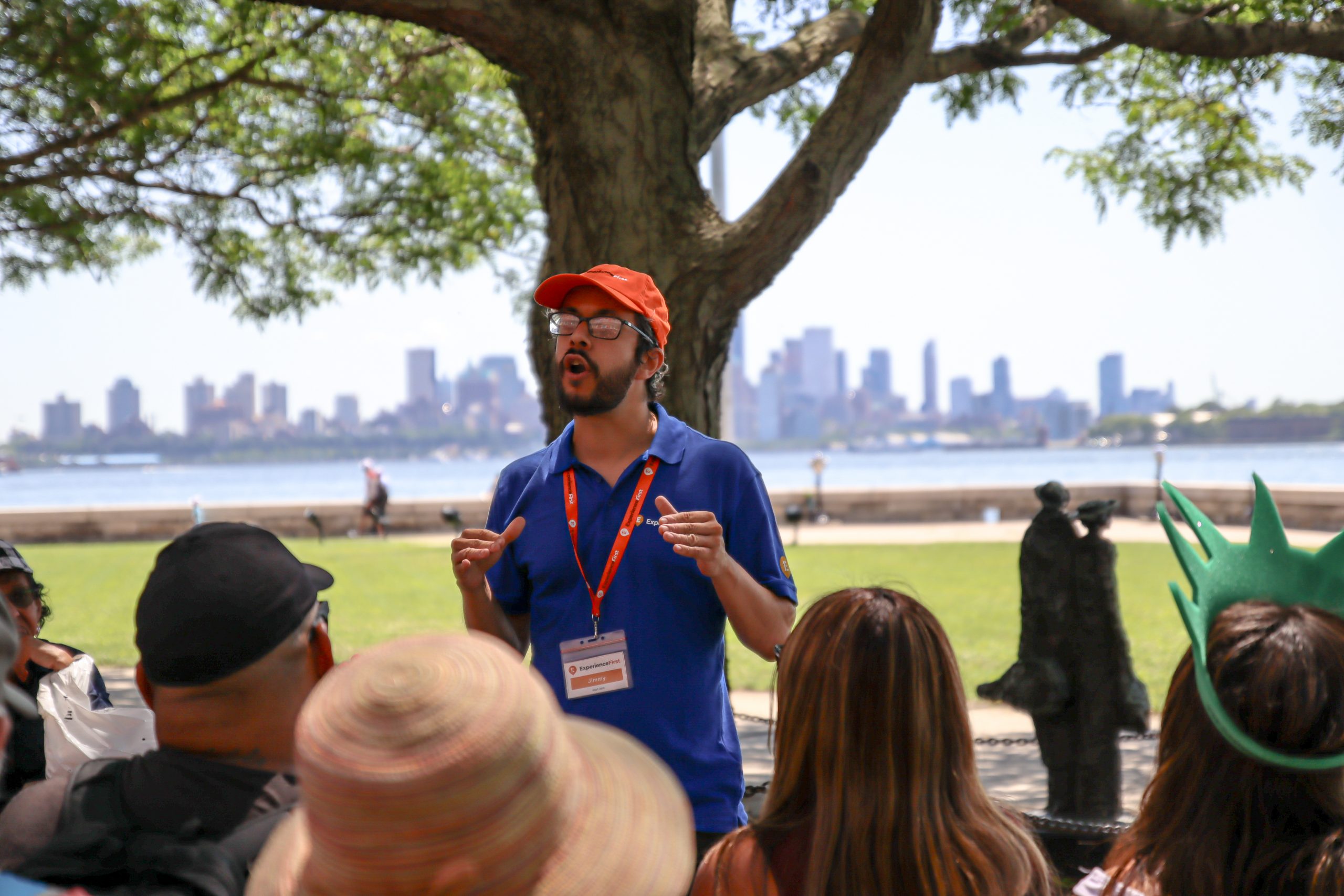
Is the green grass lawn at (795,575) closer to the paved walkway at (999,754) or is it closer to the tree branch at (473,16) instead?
the paved walkway at (999,754)

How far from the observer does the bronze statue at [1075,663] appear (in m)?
4.74

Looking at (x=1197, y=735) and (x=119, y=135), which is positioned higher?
(x=119, y=135)

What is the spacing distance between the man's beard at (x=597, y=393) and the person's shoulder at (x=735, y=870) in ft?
4.58

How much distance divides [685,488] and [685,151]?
253cm

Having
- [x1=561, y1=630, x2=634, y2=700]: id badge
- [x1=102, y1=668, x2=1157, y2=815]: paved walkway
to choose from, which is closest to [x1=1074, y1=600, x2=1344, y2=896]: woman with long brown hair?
[x1=561, y1=630, x2=634, y2=700]: id badge

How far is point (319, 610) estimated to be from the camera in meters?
1.92

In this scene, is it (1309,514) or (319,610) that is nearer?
(319,610)

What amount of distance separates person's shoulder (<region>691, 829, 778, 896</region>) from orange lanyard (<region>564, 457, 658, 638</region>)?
1010 mm

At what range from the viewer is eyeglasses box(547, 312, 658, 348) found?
3.07 meters

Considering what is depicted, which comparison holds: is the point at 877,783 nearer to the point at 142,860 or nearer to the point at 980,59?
the point at 142,860

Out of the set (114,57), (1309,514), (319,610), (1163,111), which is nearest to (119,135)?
(114,57)

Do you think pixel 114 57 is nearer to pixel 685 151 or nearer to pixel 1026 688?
pixel 685 151

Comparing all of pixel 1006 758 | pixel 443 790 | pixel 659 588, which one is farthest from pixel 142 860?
pixel 1006 758

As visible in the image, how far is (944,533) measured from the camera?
22.0 metres
